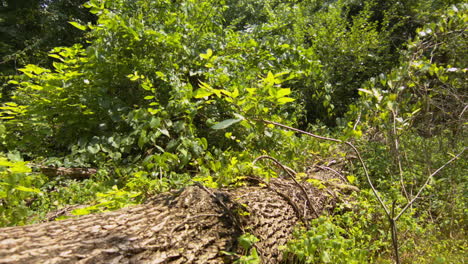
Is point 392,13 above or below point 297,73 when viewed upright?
above

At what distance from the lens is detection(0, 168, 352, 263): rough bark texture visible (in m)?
0.96

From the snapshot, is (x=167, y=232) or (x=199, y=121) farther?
(x=199, y=121)

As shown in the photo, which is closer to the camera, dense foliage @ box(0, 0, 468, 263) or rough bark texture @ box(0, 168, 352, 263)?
rough bark texture @ box(0, 168, 352, 263)

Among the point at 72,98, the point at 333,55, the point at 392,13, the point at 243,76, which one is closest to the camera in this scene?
the point at 72,98

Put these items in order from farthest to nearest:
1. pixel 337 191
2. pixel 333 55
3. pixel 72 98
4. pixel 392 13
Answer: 1. pixel 392 13
2. pixel 333 55
3. pixel 72 98
4. pixel 337 191

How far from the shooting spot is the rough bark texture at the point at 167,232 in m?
0.96

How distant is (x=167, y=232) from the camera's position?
118cm

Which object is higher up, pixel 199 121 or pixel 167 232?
pixel 199 121

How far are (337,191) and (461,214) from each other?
1172 mm

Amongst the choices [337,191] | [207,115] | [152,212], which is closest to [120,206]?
[152,212]

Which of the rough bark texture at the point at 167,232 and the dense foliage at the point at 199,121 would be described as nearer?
the rough bark texture at the point at 167,232

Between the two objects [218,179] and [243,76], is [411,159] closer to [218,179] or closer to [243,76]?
[243,76]

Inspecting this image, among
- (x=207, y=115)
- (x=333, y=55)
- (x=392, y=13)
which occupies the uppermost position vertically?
(x=392, y=13)

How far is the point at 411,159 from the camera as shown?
319 centimetres
